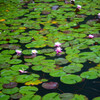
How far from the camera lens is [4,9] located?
3.81 meters

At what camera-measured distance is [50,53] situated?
219 centimetres

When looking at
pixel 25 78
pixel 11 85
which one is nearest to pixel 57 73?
pixel 25 78

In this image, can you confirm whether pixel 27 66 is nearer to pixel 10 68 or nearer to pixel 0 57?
pixel 10 68

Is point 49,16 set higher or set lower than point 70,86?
higher

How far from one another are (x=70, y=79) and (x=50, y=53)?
21.0 inches

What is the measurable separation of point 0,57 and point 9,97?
686 mm

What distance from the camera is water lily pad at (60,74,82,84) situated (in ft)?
5.61

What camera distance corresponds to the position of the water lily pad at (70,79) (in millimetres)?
1709

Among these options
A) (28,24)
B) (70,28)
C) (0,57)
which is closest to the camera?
(0,57)

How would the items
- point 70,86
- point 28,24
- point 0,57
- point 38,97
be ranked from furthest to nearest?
point 28,24, point 0,57, point 70,86, point 38,97

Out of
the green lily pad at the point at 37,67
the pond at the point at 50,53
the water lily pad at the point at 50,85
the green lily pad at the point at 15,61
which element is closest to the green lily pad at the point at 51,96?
the pond at the point at 50,53

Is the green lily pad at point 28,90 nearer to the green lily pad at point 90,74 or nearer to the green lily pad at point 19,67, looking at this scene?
the green lily pad at point 19,67

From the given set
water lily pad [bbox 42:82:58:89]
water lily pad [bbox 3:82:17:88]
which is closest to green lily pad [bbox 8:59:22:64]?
water lily pad [bbox 3:82:17:88]

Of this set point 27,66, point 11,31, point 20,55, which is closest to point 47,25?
point 11,31
